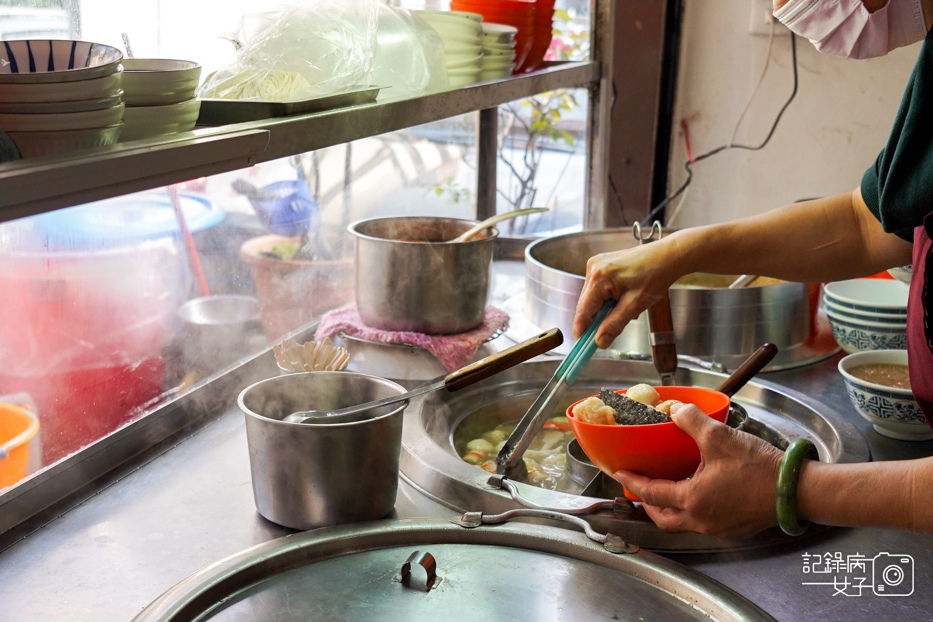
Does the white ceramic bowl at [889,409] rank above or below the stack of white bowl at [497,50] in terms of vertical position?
below

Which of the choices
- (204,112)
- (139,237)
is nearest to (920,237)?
(204,112)

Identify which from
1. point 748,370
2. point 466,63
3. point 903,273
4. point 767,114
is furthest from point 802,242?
point 767,114

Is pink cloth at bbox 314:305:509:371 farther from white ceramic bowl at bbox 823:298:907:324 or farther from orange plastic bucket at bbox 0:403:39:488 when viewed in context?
white ceramic bowl at bbox 823:298:907:324

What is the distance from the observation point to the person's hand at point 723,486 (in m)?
1.08

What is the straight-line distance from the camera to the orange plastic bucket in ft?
3.88

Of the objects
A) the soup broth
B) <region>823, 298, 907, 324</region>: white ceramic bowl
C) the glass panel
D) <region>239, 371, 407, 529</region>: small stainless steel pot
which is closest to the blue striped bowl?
the glass panel

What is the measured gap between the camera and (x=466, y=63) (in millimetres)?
1813

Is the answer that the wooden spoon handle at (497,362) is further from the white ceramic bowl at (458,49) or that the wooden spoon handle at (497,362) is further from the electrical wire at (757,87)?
the electrical wire at (757,87)

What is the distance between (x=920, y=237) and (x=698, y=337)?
60 centimetres

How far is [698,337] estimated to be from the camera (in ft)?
6.08

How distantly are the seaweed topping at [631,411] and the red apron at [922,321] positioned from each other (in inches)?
17.2

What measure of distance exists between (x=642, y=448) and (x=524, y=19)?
1377 mm

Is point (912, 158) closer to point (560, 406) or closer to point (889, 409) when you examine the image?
point (889, 409)

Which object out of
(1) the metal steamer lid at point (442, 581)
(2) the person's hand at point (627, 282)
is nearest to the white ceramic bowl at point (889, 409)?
(2) the person's hand at point (627, 282)
